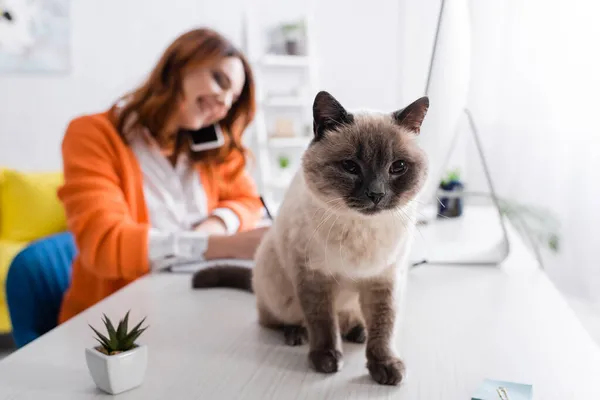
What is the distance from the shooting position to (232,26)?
149 inches

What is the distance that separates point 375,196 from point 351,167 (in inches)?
2.5

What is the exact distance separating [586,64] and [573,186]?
0.37m

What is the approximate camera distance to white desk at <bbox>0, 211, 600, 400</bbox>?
26.9 inches

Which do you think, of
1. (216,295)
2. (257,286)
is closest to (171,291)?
(216,295)

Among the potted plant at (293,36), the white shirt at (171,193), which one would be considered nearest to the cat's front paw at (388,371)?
the white shirt at (171,193)

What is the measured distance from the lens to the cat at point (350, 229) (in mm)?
721

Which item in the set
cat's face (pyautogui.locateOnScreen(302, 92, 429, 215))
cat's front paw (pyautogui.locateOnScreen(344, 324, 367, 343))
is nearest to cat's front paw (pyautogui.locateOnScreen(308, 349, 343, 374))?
cat's front paw (pyautogui.locateOnScreen(344, 324, 367, 343))

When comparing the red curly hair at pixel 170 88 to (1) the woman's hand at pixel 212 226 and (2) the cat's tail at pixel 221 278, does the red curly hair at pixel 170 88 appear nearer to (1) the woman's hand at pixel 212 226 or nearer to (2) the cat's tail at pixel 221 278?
(1) the woman's hand at pixel 212 226

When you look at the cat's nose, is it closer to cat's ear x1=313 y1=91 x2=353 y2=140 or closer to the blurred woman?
cat's ear x1=313 y1=91 x2=353 y2=140

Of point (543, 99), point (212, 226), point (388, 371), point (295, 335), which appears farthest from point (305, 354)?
point (543, 99)

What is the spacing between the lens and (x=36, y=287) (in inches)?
55.6

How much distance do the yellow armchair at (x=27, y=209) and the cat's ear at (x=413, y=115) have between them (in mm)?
2962

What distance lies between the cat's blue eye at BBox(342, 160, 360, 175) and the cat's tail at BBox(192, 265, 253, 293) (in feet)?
1.64

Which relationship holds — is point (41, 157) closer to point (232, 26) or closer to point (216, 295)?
point (232, 26)
